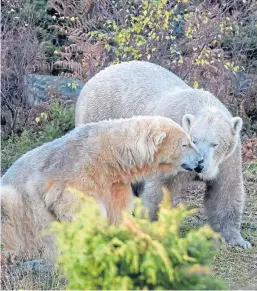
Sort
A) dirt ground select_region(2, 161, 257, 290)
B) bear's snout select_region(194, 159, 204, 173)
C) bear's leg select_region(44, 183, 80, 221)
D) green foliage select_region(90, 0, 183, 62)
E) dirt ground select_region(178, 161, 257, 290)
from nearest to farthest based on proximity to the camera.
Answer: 1. dirt ground select_region(2, 161, 257, 290)
2. bear's leg select_region(44, 183, 80, 221)
3. bear's snout select_region(194, 159, 204, 173)
4. dirt ground select_region(178, 161, 257, 290)
5. green foliage select_region(90, 0, 183, 62)

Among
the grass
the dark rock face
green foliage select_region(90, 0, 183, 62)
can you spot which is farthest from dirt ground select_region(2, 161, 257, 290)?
the dark rock face

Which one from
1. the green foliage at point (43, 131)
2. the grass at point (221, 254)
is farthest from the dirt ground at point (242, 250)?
the green foliage at point (43, 131)

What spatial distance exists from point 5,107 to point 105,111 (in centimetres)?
276

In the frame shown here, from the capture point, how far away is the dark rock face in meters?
11.3

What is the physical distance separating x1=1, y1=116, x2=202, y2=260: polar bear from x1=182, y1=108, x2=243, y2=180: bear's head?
0.92 metres

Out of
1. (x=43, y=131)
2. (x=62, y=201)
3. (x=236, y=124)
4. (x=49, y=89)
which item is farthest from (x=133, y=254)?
(x=49, y=89)

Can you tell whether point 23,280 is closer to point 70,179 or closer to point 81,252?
point 70,179

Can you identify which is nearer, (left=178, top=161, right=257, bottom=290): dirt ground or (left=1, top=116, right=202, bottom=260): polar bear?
(left=1, top=116, right=202, bottom=260): polar bear

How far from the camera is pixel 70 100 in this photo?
11.0 metres

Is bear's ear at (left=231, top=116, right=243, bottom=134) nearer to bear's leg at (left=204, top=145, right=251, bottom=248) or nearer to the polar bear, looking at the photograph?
bear's leg at (left=204, top=145, right=251, bottom=248)

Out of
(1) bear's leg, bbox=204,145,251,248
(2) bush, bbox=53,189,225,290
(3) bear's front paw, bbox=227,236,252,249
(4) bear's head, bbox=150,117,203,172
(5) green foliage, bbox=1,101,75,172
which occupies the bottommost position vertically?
(5) green foliage, bbox=1,101,75,172

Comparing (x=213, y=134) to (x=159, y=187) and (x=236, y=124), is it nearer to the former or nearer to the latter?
(x=236, y=124)

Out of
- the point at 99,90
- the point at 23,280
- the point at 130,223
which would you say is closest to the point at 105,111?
the point at 99,90

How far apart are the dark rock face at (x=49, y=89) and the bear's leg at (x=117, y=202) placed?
5.49 meters
